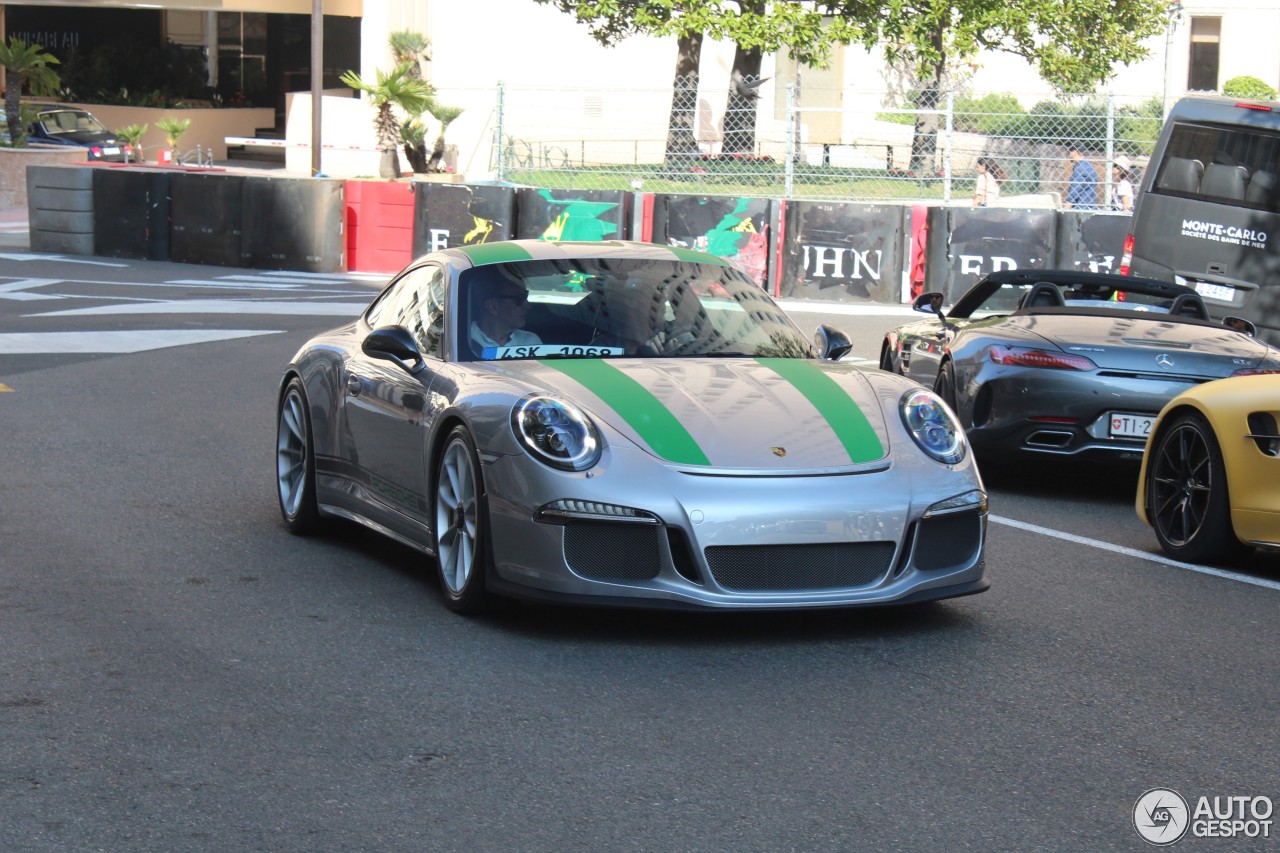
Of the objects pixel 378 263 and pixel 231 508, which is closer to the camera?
pixel 231 508

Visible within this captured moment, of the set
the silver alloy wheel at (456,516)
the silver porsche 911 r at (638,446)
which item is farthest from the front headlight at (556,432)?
the silver alloy wheel at (456,516)

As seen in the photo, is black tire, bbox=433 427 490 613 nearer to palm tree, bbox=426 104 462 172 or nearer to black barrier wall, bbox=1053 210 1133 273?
black barrier wall, bbox=1053 210 1133 273

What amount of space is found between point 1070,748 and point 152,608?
3310mm

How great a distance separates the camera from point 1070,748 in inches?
194

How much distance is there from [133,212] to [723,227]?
858cm

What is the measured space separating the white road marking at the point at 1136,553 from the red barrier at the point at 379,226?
51.6 ft

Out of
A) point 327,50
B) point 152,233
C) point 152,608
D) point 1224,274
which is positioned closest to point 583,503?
point 152,608

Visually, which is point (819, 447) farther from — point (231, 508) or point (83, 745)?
point (231, 508)

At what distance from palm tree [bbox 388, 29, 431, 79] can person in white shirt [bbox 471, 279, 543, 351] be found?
127 ft

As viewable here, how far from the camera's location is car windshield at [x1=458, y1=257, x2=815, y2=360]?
7.04m

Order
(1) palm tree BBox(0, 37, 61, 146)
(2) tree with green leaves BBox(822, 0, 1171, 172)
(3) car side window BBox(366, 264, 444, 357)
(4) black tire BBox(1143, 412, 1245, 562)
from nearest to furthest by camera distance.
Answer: (3) car side window BBox(366, 264, 444, 357), (4) black tire BBox(1143, 412, 1245, 562), (2) tree with green leaves BBox(822, 0, 1171, 172), (1) palm tree BBox(0, 37, 61, 146)

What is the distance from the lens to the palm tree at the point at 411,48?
45.4m

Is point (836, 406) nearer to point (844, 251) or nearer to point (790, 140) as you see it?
point (844, 251)

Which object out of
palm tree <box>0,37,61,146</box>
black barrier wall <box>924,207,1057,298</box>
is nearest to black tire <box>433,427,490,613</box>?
black barrier wall <box>924,207,1057,298</box>
